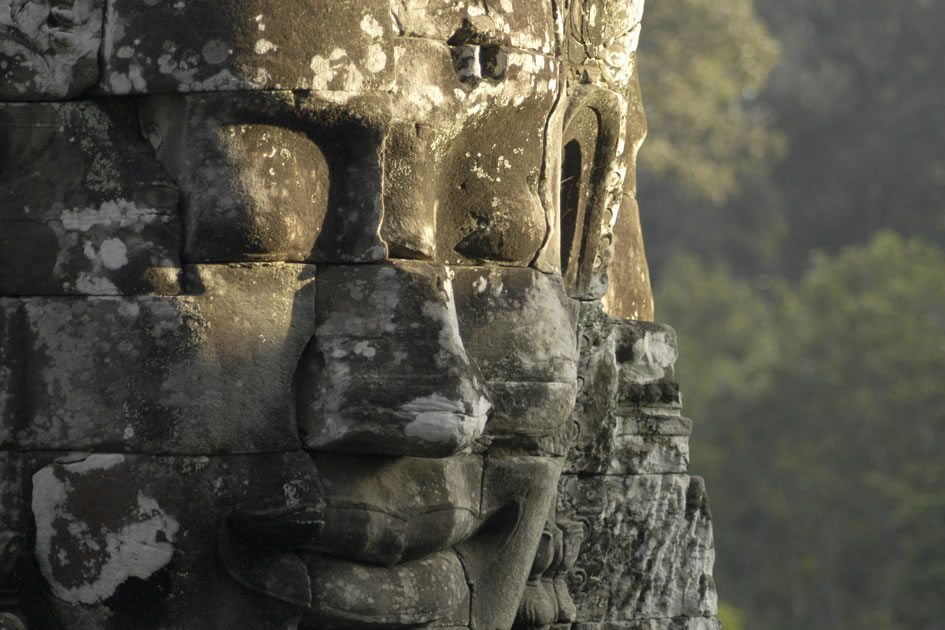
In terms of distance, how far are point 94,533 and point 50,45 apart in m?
1.07

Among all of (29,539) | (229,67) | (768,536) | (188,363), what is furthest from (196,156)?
(768,536)

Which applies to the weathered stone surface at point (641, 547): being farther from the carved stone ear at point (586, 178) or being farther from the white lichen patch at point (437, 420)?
the white lichen patch at point (437, 420)

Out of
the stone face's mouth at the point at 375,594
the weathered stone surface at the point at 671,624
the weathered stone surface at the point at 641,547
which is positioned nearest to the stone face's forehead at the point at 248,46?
the stone face's mouth at the point at 375,594

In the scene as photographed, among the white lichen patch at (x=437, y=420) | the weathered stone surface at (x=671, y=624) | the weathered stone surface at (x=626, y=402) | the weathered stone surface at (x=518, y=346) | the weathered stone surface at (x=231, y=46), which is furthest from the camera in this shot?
the weathered stone surface at (x=671, y=624)

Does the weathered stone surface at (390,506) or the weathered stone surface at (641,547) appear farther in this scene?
the weathered stone surface at (641,547)

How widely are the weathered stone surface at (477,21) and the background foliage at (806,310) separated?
26.8 ft

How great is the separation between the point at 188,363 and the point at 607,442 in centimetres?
165

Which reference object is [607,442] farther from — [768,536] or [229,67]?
[768,536]

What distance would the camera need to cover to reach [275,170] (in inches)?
149

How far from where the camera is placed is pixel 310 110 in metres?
3.78

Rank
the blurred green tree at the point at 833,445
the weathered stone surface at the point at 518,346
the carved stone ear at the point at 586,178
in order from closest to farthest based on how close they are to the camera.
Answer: the weathered stone surface at the point at 518,346 < the carved stone ear at the point at 586,178 < the blurred green tree at the point at 833,445

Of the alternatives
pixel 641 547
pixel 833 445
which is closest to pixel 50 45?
pixel 641 547

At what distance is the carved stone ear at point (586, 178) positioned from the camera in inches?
186

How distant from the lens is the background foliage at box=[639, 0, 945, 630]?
17797 mm
